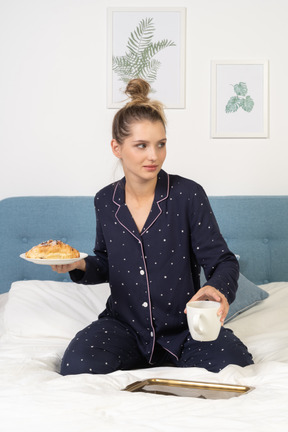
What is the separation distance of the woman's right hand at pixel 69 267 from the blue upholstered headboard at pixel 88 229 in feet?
2.73

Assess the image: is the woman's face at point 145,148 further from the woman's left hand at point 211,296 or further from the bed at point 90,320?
the bed at point 90,320

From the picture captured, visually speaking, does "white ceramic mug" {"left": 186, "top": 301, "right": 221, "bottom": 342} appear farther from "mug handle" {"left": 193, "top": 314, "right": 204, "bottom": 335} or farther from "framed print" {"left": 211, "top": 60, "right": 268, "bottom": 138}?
"framed print" {"left": 211, "top": 60, "right": 268, "bottom": 138}

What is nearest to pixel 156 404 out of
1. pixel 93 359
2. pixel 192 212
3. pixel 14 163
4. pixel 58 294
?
pixel 93 359

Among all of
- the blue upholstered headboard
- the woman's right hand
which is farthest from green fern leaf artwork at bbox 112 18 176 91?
the woman's right hand

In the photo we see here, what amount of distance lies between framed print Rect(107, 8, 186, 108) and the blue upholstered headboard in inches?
22.5

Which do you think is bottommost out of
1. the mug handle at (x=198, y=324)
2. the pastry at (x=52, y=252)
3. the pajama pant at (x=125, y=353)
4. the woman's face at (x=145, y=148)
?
the pajama pant at (x=125, y=353)

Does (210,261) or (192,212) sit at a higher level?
(192,212)

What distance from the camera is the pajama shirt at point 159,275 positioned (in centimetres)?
181

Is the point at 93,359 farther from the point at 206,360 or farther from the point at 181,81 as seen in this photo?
the point at 181,81

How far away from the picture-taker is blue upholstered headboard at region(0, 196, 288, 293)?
2.74m

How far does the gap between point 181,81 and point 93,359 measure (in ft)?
5.21

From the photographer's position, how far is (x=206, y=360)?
171 centimetres

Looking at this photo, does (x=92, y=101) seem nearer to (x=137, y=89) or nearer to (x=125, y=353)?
(x=137, y=89)

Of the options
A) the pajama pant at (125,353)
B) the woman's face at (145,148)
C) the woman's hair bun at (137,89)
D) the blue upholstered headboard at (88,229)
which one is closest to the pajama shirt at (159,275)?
the pajama pant at (125,353)
